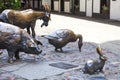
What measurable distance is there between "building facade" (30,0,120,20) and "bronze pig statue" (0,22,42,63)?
13.5 m

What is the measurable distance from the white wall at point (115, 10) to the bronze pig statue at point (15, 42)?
13.5 m

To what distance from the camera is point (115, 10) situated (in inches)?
840

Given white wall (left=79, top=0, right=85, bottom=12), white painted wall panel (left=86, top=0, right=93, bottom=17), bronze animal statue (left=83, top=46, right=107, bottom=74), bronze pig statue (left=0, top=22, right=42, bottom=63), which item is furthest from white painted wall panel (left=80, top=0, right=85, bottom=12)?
bronze animal statue (left=83, top=46, right=107, bottom=74)

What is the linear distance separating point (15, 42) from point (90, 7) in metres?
16.5

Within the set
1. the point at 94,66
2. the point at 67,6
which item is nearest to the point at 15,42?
the point at 94,66

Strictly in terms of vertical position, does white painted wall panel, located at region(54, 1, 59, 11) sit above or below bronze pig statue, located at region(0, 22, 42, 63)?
below

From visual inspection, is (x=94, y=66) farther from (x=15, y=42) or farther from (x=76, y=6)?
(x=76, y=6)

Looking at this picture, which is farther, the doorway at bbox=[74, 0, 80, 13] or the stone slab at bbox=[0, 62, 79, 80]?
the doorway at bbox=[74, 0, 80, 13]

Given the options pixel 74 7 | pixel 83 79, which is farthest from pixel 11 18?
pixel 74 7

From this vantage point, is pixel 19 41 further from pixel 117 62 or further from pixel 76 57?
pixel 117 62

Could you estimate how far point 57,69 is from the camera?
7820 millimetres

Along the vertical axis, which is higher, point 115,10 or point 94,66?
point 94,66

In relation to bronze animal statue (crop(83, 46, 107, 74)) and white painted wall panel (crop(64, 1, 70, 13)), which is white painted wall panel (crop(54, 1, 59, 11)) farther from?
bronze animal statue (crop(83, 46, 107, 74))

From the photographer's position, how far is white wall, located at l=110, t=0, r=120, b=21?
21.1 meters
